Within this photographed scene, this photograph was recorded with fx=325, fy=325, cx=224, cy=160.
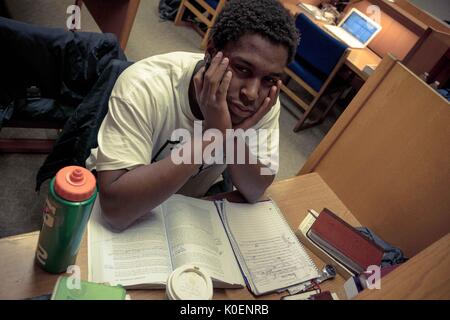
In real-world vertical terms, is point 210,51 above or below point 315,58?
above

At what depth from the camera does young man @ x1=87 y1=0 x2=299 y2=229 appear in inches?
32.6

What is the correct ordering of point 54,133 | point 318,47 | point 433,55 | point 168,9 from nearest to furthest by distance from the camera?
point 54,133 → point 433,55 → point 318,47 → point 168,9

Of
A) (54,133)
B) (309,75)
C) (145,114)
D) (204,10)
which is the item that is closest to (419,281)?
(145,114)

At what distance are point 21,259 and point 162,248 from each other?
30cm

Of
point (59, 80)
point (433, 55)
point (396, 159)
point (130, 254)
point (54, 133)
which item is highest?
point (433, 55)

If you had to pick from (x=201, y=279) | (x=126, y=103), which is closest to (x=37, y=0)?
(x=126, y=103)

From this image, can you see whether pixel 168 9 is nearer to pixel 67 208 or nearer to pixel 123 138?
pixel 123 138

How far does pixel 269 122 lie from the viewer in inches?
45.9

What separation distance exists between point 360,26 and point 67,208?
339 centimetres

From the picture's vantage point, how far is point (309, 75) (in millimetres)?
2934

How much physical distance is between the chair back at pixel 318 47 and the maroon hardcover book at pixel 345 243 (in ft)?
6.35

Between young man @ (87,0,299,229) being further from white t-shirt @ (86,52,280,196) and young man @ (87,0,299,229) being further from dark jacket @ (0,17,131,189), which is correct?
dark jacket @ (0,17,131,189)

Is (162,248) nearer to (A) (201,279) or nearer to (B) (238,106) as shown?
(A) (201,279)
